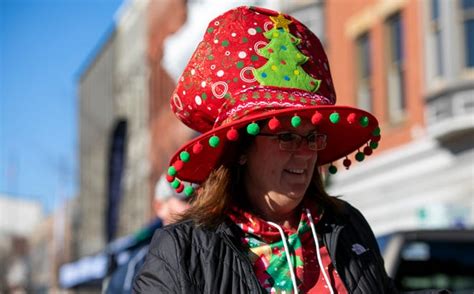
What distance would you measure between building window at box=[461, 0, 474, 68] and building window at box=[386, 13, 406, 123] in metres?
2.11

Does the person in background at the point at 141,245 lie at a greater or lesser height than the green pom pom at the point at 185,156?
lesser

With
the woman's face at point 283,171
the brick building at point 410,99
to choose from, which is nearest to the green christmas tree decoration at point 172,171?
the woman's face at point 283,171

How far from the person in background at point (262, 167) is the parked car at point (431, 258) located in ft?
9.35

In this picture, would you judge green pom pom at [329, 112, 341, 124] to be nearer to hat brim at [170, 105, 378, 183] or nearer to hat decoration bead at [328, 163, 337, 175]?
hat brim at [170, 105, 378, 183]

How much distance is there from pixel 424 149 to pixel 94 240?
32.1 meters

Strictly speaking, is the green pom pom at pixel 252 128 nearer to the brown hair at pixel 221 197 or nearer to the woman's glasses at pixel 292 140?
the woman's glasses at pixel 292 140

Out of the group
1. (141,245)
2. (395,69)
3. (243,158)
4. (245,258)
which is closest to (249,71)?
(243,158)

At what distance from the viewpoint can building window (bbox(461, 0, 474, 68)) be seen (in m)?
15.2

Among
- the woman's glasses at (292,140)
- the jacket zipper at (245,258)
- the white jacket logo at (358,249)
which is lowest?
the white jacket logo at (358,249)

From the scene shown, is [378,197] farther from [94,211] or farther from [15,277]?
[94,211]

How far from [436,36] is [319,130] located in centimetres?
1341

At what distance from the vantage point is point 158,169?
34844mm

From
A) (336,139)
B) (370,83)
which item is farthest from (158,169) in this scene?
(336,139)

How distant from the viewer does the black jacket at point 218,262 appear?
102 inches
